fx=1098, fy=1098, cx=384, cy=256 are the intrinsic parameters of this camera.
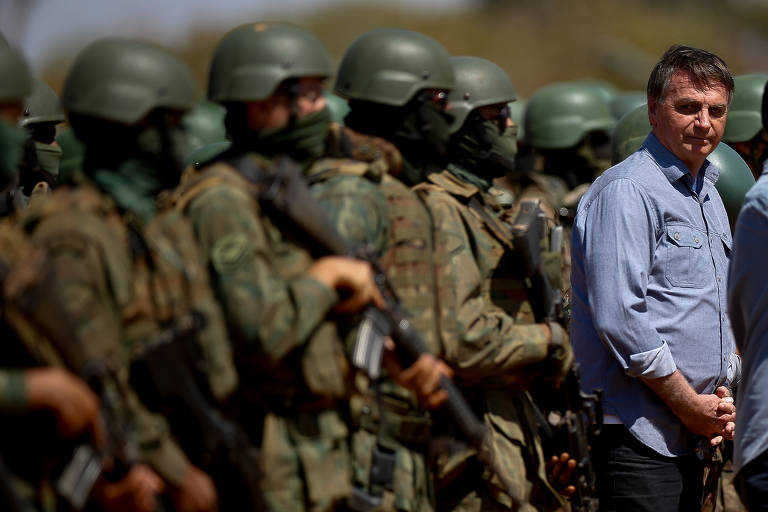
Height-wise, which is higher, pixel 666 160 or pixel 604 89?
pixel 666 160

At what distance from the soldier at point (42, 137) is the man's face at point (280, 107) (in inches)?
96.6

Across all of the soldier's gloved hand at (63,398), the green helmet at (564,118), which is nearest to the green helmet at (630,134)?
the soldier's gloved hand at (63,398)

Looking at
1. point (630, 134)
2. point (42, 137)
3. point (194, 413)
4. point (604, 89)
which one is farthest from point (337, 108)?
point (194, 413)

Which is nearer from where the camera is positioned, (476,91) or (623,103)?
(476,91)

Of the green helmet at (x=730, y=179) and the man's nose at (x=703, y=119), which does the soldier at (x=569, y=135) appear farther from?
the man's nose at (x=703, y=119)

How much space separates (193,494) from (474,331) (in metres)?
1.43

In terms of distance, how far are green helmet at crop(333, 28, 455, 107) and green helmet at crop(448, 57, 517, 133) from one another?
23.4 inches

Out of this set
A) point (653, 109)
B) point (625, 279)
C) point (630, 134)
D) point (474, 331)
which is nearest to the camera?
point (474, 331)

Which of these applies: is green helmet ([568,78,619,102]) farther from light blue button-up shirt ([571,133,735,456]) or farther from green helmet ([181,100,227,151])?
light blue button-up shirt ([571,133,735,456])

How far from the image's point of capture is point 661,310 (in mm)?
4652

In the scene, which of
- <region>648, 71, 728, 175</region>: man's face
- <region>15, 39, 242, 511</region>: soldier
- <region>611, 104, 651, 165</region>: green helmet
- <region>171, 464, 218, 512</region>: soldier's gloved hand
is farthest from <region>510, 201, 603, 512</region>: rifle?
<region>171, 464, 218, 512</region>: soldier's gloved hand

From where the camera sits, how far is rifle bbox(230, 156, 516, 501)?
3.65 metres

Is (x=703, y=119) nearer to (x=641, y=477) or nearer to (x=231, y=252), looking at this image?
(x=641, y=477)

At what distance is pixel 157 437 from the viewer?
3365mm
